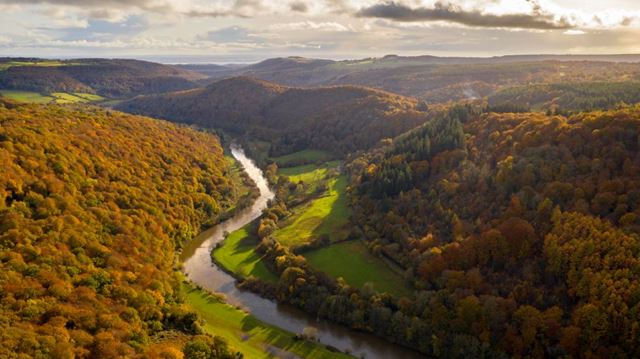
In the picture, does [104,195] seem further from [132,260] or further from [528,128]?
Answer: [528,128]

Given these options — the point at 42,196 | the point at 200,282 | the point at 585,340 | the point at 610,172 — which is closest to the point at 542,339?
the point at 585,340

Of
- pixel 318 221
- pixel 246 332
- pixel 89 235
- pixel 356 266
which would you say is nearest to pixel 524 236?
pixel 356 266

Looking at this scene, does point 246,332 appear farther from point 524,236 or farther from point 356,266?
point 524,236

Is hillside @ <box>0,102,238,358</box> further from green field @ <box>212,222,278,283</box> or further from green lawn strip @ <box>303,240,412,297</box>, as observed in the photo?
green lawn strip @ <box>303,240,412,297</box>

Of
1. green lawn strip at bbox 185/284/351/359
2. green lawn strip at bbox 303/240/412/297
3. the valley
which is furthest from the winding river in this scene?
green lawn strip at bbox 303/240/412/297

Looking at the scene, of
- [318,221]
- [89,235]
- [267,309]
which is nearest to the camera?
[89,235]
